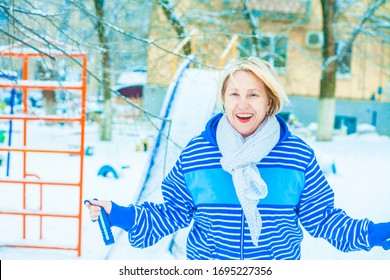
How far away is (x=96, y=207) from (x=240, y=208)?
0.98ft

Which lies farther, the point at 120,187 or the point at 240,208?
the point at 120,187

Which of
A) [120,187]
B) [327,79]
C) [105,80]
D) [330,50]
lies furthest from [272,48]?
[105,80]

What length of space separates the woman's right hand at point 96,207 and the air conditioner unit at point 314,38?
5474mm

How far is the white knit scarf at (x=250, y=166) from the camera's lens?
3.73ft

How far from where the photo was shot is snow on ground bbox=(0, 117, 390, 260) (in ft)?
8.28

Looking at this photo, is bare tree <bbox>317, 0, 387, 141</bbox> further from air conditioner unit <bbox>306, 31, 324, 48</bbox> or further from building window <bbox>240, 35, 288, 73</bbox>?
building window <bbox>240, 35, 288, 73</bbox>

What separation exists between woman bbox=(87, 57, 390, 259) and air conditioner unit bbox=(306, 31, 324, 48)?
17.5ft

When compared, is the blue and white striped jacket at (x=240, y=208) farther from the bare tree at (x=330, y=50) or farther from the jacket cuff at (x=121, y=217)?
the bare tree at (x=330, y=50)

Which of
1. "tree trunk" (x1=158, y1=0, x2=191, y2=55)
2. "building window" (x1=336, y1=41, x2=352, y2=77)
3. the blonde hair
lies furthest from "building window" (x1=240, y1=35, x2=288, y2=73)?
the blonde hair

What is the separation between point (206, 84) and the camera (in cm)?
302

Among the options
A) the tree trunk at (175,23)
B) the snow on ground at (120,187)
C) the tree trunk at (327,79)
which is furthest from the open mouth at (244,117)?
the tree trunk at (327,79)

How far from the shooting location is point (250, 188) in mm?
1141

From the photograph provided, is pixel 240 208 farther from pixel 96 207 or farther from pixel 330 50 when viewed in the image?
pixel 330 50

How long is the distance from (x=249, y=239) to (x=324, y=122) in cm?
368
